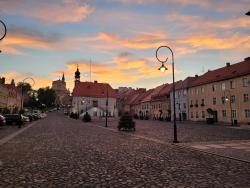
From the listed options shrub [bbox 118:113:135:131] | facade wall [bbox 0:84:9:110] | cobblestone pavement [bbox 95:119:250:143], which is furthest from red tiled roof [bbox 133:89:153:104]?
shrub [bbox 118:113:135:131]

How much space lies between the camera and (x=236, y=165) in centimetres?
1216

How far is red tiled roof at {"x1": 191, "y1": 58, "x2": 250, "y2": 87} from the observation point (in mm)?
57438

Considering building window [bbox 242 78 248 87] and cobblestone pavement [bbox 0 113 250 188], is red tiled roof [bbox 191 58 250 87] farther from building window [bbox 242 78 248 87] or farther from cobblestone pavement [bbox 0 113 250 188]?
cobblestone pavement [bbox 0 113 250 188]

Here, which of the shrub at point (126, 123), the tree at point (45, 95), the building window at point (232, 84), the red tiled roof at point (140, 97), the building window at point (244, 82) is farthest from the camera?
the tree at point (45, 95)

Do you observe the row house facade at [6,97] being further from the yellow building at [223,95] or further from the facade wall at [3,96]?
the yellow building at [223,95]

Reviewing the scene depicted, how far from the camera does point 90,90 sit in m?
126

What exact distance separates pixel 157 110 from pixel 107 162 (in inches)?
3510

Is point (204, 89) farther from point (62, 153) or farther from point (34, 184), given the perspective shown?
point (34, 184)

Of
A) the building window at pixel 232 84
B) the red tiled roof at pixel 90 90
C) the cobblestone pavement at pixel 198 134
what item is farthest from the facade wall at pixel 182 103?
the red tiled roof at pixel 90 90

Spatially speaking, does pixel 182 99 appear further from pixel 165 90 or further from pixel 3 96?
pixel 3 96

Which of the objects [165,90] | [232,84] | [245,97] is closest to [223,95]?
[232,84]

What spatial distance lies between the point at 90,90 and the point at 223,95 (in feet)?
238

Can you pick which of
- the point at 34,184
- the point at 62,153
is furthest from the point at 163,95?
the point at 34,184

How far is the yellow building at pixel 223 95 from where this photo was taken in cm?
5575
